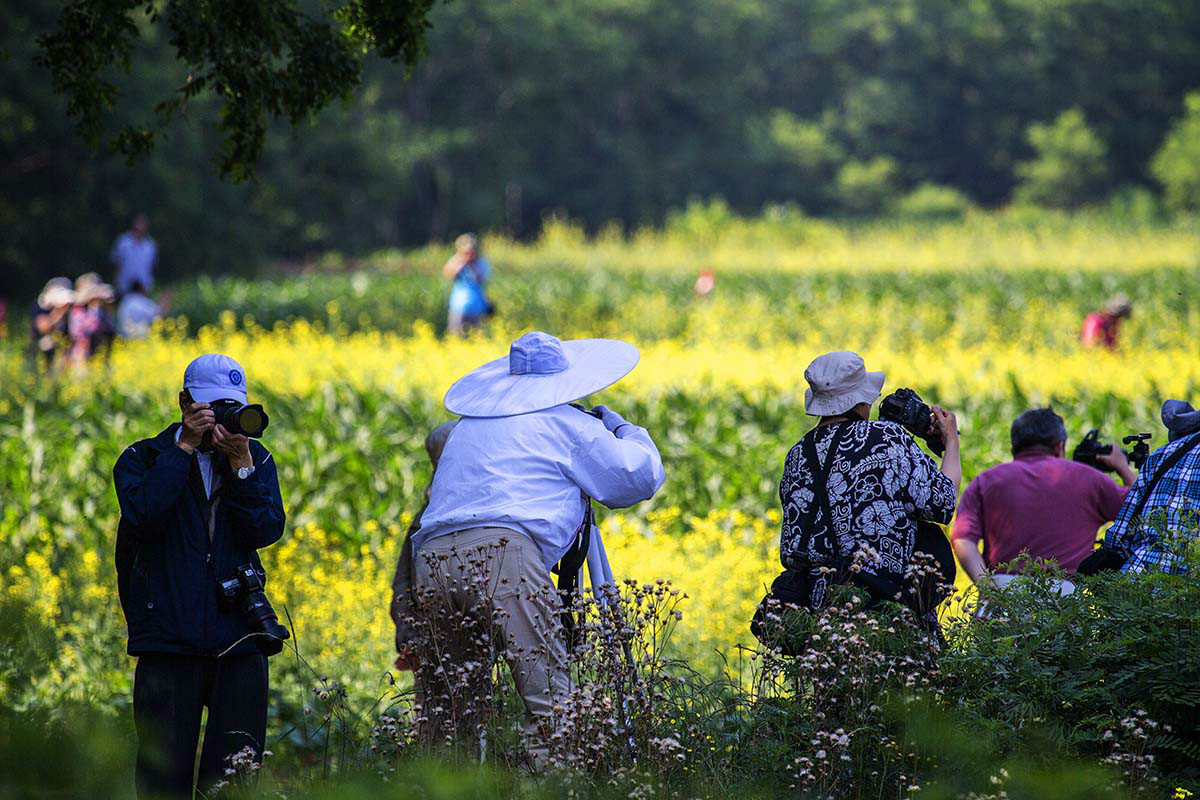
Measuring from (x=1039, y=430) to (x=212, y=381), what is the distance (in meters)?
3.07

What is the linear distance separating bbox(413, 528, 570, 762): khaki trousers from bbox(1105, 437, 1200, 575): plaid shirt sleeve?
1762 millimetres

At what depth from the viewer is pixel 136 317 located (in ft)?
53.5

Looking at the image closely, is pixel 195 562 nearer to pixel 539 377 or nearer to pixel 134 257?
pixel 539 377

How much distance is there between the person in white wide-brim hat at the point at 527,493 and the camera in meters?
4.34

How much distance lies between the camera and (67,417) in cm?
1030

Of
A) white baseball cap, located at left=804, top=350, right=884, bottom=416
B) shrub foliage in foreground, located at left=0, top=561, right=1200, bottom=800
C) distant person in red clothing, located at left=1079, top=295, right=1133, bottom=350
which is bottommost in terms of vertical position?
shrub foliage in foreground, located at left=0, top=561, right=1200, bottom=800

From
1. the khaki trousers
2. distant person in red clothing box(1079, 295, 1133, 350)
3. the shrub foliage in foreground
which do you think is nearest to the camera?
the shrub foliage in foreground

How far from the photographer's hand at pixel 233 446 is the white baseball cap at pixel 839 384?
1.75 meters

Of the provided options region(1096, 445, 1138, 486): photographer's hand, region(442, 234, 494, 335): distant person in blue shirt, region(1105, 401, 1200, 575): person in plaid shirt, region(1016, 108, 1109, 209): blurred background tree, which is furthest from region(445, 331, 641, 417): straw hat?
region(1016, 108, 1109, 209): blurred background tree

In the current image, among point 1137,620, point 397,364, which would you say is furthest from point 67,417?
point 1137,620

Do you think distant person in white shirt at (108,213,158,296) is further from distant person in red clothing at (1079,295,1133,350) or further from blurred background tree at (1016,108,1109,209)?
blurred background tree at (1016,108,1109,209)

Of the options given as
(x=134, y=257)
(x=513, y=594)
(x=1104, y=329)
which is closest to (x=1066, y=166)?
(x=1104, y=329)

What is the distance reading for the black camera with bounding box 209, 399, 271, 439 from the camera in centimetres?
404

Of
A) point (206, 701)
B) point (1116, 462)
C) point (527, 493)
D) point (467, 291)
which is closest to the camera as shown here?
point (206, 701)
